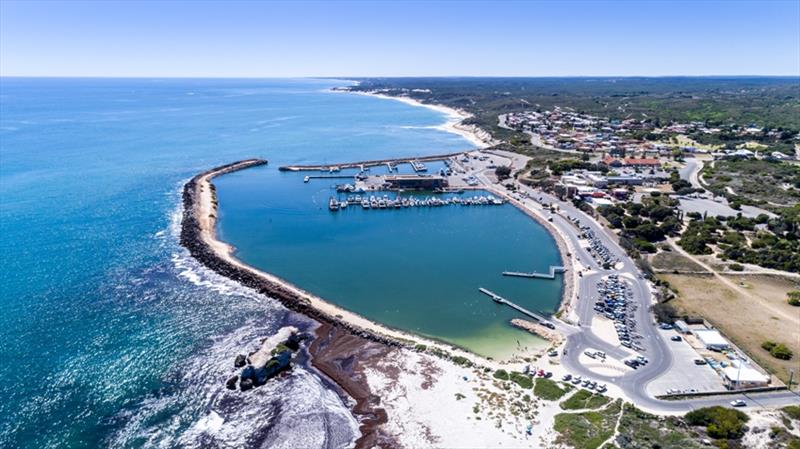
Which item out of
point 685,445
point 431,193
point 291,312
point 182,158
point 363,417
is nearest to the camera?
point 685,445

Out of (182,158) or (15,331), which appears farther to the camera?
(182,158)

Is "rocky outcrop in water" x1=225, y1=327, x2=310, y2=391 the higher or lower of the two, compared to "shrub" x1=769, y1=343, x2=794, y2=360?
lower

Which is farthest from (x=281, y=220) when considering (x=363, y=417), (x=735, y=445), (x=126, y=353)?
(x=735, y=445)

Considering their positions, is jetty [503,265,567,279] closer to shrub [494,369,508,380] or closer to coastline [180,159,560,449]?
coastline [180,159,560,449]

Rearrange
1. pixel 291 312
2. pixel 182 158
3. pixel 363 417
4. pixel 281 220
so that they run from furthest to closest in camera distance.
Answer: pixel 182 158, pixel 281 220, pixel 291 312, pixel 363 417

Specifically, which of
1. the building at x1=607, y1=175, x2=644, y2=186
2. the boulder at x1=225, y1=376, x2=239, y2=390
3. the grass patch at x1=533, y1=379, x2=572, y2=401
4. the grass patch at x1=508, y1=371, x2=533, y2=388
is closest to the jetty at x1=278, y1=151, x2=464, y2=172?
the building at x1=607, y1=175, x2=644, y2=186

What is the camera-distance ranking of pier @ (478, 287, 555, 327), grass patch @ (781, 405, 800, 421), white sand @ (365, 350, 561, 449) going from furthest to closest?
pier @ (478, 287, 555, 327), grass patch @ (781, 405, 800, 421), white sand @ (365, 350, 561, 449)

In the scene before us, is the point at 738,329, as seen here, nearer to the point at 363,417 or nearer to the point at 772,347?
the point at 772,347

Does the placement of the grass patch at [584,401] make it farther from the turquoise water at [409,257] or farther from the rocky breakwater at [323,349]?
the rocky breakwater at [323,349]
